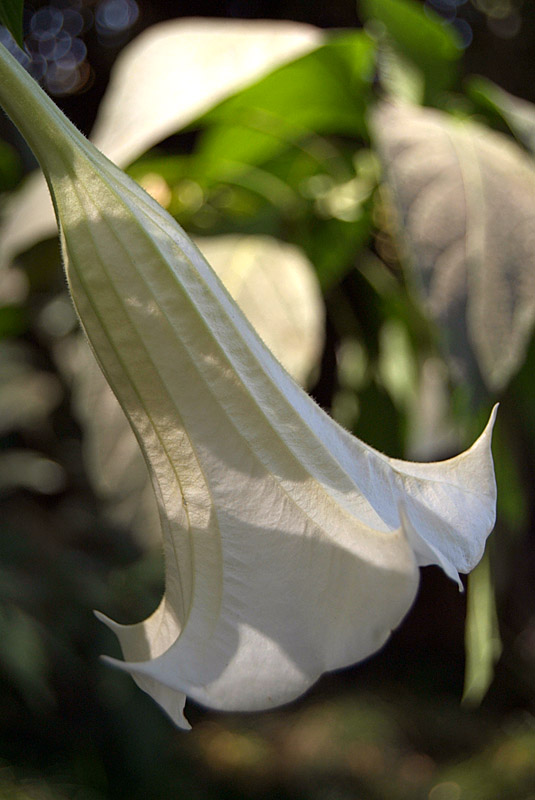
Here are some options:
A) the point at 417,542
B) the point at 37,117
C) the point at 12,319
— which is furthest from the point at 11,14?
the point at 12,319

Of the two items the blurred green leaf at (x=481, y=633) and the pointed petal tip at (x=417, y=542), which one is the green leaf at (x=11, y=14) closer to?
the pointed petal tip at (x=417, y=542)

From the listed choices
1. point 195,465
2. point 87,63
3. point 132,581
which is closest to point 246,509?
point 195,465

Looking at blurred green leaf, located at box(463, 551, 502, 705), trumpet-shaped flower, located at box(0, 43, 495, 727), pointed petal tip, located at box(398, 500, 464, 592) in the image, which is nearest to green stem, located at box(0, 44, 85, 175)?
trumpet-shaped flower, located at box(0, 43, 495, 727)

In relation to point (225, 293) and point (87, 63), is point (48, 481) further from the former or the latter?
point (87, 63)

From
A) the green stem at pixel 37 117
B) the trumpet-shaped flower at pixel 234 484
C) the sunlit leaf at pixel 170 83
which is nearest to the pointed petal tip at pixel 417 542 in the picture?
the trumpet-shaped flower at pixel 234 484

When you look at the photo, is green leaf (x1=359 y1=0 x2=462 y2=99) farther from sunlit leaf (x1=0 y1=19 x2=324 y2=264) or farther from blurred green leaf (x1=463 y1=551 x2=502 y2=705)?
blurred green leaf (x1=463 y1=551 x2=502 y2=705)

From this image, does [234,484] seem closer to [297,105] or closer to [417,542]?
[417,542]
